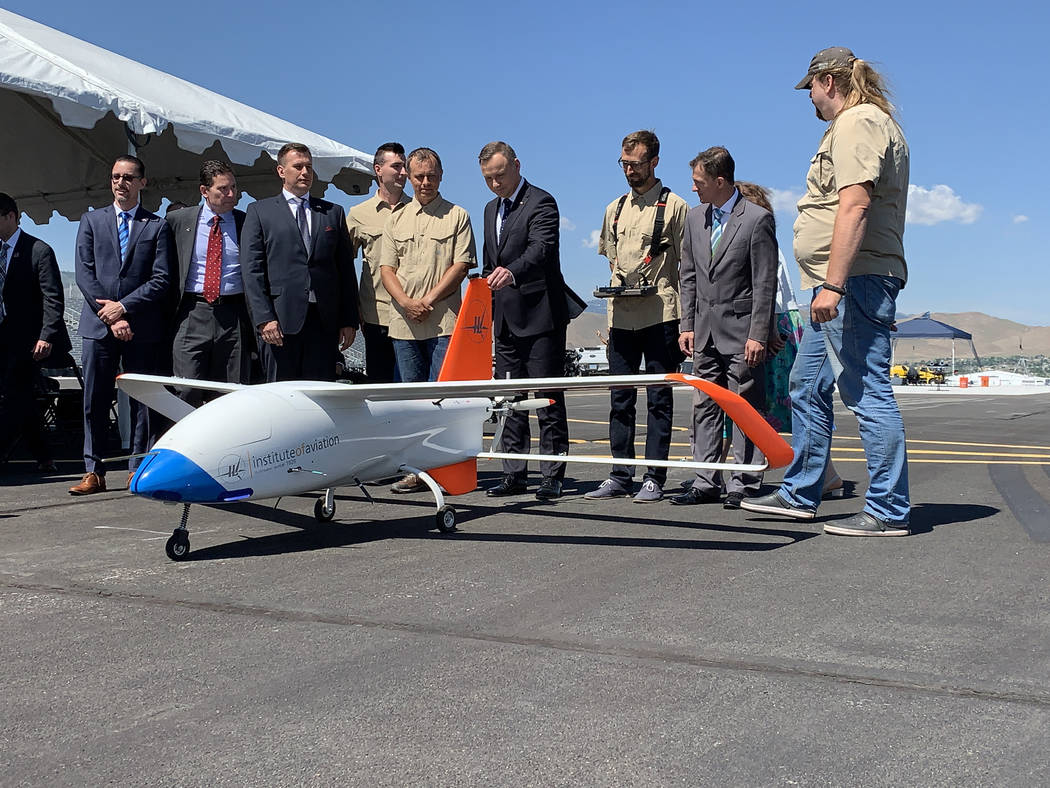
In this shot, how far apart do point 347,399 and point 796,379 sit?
241 centimetres

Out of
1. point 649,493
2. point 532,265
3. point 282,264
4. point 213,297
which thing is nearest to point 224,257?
point 213,297

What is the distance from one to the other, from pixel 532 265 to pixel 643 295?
77 cm

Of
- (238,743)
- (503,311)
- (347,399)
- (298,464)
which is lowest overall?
(238,743)

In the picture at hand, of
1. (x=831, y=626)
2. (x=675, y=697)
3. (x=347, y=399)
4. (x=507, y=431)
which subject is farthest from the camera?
(x=507, y=431)

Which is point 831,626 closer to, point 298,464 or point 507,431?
point 298,464

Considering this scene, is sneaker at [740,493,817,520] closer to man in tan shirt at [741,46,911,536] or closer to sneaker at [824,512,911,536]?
man in tan shirt at [741,46,911,536]

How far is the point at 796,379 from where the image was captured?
16.8 ft

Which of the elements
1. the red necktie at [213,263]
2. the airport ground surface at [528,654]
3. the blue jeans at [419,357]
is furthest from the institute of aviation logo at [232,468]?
the red necktie at [213,263]

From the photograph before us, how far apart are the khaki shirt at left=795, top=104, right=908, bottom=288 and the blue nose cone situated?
124 inches

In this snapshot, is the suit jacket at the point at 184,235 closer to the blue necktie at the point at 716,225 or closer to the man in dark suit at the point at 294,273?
the man in dark suit at the point at 294,273

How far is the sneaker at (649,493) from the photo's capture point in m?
5.94

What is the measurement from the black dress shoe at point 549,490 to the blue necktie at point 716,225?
5.95ft

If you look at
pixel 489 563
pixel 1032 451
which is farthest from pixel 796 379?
pixel 1032 451

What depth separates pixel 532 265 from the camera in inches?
247
